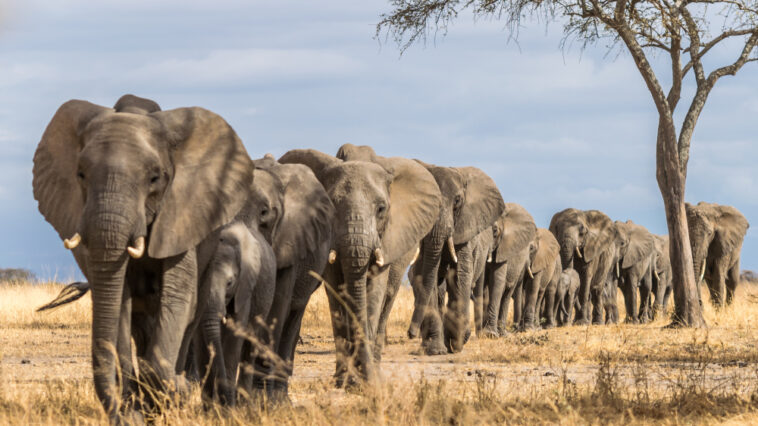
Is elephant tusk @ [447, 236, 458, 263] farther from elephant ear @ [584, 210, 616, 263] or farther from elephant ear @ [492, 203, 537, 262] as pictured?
elephant ear @ [584, 210, 616, 263]

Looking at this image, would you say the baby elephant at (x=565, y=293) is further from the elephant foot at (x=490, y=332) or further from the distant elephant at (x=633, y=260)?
the elephant foot at (x=490, y=332)

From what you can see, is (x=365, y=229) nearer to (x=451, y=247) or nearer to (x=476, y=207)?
(x=451, y=247)

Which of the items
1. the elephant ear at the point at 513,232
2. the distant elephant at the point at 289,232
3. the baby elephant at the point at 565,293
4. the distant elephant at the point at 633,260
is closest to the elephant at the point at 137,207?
the distant elephant at the point at 289,232

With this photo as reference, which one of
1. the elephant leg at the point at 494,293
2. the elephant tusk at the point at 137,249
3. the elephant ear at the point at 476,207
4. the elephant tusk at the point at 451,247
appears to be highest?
the elephant tusk at the point at 137,249

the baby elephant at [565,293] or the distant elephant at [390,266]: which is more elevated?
the distant elephant at [390,266]

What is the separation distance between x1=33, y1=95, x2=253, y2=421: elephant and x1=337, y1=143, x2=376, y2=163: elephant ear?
4334 mm

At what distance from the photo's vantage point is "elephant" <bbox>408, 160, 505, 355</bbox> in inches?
589

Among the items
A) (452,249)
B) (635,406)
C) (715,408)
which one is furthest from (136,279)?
(452,249)

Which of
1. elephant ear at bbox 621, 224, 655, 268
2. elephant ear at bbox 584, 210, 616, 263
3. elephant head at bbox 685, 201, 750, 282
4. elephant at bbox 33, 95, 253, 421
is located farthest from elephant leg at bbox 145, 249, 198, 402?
elephant ear at bbox 621, 224, 655, 268

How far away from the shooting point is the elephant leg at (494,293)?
19625 millimetres

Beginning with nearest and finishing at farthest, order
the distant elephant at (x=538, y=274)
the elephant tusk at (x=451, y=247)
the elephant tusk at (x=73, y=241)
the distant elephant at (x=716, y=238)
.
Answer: the elephant tusk at (x=73, y=241) → the elephant tusk at (x=451, y=247) → the distant elephant at (x=538, y=274) → the distant elephant at (x=716, y=238)

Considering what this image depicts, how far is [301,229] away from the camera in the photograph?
408 inches

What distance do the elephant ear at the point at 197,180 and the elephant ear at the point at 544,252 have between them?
52.6 feet

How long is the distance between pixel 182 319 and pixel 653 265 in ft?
93.3
